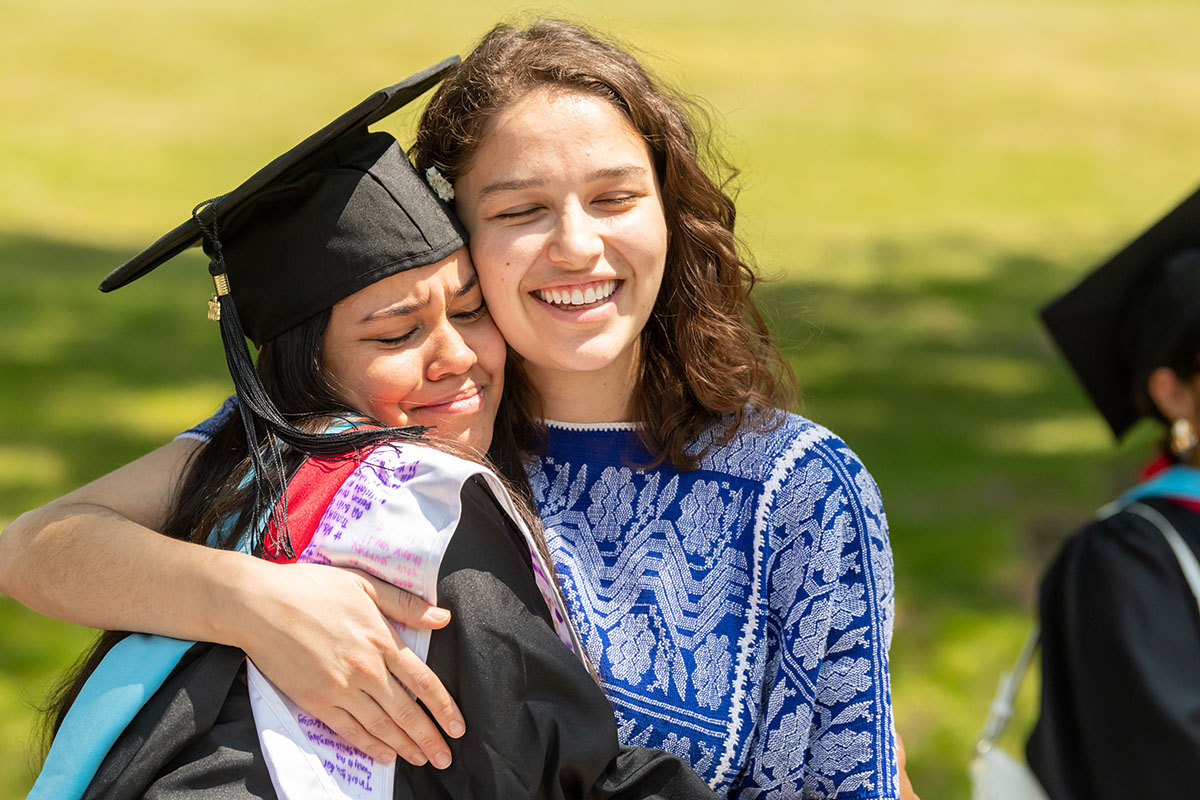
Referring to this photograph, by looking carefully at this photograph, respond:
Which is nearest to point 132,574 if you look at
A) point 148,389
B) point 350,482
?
point 350,482

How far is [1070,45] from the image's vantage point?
20.1 m

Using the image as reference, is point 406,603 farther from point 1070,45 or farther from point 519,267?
point 1070,45

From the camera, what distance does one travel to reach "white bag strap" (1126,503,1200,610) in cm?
369

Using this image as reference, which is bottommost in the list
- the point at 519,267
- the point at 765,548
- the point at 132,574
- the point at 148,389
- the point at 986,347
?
the point at 986,347

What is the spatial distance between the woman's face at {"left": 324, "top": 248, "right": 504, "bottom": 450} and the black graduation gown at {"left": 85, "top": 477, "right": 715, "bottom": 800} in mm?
338

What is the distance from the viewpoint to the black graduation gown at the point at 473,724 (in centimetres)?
203

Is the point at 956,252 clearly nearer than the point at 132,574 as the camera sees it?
No

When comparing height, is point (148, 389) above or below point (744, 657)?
below

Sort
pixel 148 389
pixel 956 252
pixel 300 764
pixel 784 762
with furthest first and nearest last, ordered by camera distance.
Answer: pixel 956 252 → pixel 148 389 → pixel 784 762 → pixel 300 764

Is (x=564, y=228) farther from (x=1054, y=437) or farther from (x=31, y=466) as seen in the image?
(x=1054, y=437)

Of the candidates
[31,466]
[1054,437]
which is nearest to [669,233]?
[31,466]

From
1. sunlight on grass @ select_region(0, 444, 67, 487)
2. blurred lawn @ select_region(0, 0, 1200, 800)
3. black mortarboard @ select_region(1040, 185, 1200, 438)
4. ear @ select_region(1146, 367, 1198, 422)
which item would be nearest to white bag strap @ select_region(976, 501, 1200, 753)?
ear @ select_region(1146, 367, 1198, 422)

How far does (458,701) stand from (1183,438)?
2.69 meters

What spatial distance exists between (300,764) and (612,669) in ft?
2.05
